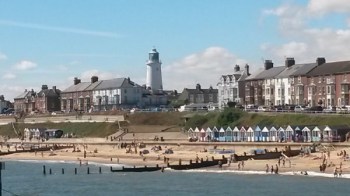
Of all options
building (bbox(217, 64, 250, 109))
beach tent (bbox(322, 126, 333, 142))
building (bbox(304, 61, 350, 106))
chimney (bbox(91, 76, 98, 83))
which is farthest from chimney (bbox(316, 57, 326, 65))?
chimney (bbox(91, 76, 98, 83))

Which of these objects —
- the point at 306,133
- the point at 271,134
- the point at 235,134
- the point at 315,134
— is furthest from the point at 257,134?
the point at 315,134

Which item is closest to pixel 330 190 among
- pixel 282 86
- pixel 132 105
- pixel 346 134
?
pixel 346 134

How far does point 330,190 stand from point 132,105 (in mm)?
117090

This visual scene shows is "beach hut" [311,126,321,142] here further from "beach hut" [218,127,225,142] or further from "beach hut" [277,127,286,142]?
"beach hut" [218,127,225,142]

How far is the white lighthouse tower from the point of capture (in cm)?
18812

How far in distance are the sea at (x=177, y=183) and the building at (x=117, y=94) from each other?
291 feet

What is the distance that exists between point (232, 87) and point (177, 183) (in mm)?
90347

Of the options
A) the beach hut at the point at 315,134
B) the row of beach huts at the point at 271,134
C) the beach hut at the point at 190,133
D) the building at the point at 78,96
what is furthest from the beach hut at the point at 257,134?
the building at the point at 78,96

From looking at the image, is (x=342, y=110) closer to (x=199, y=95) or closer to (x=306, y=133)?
(x=306, y=133)

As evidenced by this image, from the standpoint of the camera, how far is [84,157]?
102 metres

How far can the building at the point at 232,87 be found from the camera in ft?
500

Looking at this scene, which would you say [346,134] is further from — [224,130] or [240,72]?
[240,72]

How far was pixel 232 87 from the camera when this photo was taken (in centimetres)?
15512

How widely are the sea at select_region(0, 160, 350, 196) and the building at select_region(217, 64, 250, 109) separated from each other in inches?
2894
